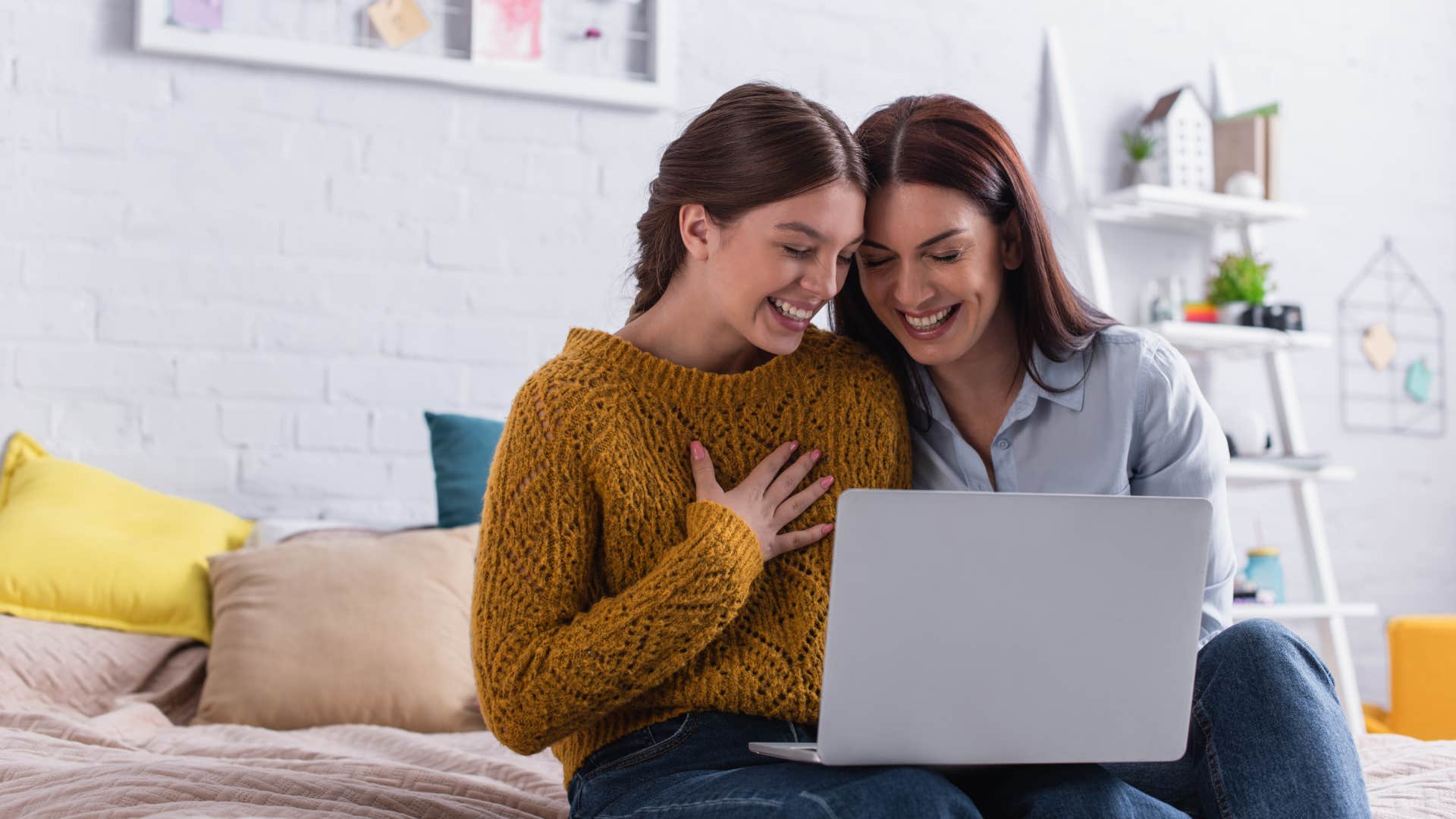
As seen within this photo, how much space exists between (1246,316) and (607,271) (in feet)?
4.69

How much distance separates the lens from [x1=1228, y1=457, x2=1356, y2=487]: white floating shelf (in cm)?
285

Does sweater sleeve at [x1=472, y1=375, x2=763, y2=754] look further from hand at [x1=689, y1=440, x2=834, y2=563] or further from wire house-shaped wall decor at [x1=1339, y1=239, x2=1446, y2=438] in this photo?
wire house-shaped wall decor at [x1=1339, y1=239, x2=1446, y2=438]

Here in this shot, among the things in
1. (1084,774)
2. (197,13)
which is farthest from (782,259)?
(197,13)

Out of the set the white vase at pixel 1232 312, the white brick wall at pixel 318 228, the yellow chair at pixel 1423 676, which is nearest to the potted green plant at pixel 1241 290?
the white vase at pixel 1232 312

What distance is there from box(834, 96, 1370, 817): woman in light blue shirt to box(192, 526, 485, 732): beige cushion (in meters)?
0.83

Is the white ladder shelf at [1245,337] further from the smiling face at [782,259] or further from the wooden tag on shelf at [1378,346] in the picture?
the smiling face at [782,259]

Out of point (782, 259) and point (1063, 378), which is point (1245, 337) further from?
point (782, 259)

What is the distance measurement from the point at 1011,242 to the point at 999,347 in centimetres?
14

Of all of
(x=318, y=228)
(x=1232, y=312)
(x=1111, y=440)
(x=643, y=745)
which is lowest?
(x=643, y=745)

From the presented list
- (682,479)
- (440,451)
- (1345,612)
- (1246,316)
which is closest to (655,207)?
(682,479)

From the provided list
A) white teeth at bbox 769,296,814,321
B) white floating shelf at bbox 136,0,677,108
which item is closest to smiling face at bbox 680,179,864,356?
white teeth at bbox 769,296,814,321

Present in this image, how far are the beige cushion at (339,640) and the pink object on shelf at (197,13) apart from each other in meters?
0.96

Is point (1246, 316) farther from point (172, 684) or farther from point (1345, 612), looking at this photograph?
point (172, 684)

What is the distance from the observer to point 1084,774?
1.08m
